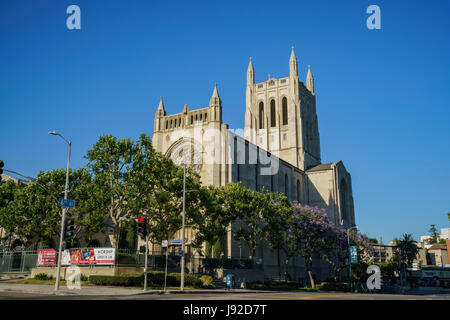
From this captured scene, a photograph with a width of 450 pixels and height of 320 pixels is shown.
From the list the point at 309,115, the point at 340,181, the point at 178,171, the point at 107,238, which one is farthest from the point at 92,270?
the point at 309,115

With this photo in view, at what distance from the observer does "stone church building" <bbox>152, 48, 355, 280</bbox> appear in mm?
53812

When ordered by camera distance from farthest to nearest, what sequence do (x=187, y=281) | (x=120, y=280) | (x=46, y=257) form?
(x=46, y=257), (x=187, y=281), (x=120, y=280)

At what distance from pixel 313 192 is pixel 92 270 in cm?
5349

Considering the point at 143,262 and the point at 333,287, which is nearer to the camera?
the point at 143,262

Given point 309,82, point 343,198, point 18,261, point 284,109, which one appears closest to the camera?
point 18,261

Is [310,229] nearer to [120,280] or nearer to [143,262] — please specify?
[143,262]

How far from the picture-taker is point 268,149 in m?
83.9

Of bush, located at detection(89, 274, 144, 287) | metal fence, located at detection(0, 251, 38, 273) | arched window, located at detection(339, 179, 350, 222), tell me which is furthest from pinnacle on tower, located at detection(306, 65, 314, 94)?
bush, located at detection(89, 274, 144, 287)

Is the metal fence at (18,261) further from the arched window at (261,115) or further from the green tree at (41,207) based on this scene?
the arched window at (261,115)

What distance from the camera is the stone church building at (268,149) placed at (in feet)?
177

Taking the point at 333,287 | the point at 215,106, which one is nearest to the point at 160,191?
the point at 215,106

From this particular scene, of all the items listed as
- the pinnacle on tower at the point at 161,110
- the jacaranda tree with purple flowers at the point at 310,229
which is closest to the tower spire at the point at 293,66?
the pinnacle on tower at the point at 161,110
